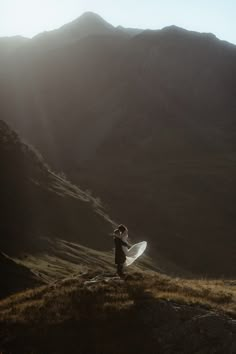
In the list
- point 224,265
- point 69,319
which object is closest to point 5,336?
point 69,319

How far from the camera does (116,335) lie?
19219mm

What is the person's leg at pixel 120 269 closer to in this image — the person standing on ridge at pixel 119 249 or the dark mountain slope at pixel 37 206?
the person standing on ridge at pixel 119 249

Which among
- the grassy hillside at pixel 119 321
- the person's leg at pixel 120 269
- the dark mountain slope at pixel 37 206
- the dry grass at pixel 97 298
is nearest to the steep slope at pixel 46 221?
the dark mountain slope at pixel 37 206

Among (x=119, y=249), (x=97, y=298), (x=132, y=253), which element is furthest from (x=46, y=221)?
(x=97, y=298)

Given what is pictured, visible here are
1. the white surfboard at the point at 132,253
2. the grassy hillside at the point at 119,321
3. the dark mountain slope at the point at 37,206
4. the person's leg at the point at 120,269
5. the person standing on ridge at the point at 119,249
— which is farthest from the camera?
the dark mountain slope at the point at 37,206

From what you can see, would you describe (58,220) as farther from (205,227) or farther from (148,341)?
(148,341)

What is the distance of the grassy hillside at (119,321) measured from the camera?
18609 mm

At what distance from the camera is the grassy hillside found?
18.6 meters

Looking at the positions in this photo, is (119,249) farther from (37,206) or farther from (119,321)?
(37,206)

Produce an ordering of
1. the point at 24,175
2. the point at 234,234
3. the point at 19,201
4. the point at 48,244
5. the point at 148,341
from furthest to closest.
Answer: the point at 234,234
the point at 24,175
the point at 19,201
the point at 48,244
the point at 148,341

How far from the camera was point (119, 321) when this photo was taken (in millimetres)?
19922

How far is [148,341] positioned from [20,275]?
47318 mm

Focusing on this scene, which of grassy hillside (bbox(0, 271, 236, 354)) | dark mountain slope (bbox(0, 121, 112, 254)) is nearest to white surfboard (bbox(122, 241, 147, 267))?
grassy hillside (bbox(0, 271, 236, 354))

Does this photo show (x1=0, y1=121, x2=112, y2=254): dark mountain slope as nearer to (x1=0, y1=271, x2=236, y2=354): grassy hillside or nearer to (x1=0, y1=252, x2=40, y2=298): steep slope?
(x1=0, y1=252, x2=40, y2=298): steep slope
